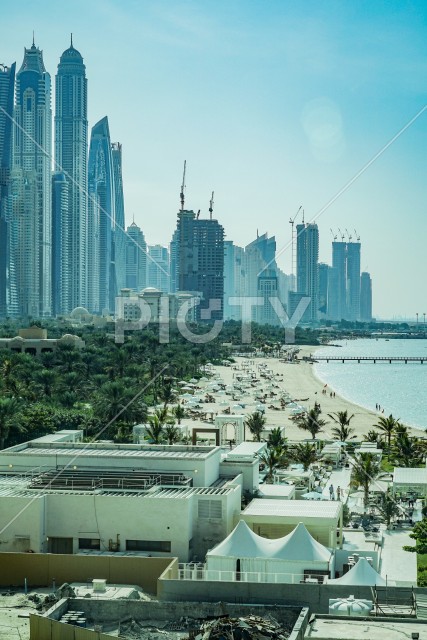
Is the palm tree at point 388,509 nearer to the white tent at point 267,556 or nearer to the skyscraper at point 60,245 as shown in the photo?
the white tent at point 267,556

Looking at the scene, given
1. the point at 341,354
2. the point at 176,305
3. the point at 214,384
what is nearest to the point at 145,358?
the point at 214,384

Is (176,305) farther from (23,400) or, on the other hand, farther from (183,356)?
(23,400)

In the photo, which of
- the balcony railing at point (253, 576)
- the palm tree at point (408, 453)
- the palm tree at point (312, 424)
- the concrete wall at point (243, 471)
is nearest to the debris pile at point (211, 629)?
the balcony railing at point (253, 576)

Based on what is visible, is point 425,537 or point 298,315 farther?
point 298,315

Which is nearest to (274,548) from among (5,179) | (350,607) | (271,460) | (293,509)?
(293,509)

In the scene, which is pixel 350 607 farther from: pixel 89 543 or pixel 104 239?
pixel 104 239

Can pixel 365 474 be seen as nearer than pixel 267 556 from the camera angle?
No

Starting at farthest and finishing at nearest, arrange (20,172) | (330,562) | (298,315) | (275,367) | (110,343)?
(298,315) → (20,172) → (275,367) → (110,343) → (330,562)
